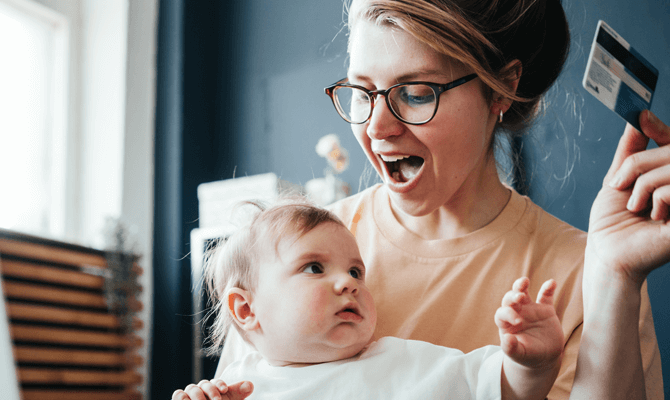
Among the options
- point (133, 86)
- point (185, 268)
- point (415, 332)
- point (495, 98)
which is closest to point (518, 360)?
point (415, 332)

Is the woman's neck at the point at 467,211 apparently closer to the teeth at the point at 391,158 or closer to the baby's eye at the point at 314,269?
the teeth at the point at 391,158

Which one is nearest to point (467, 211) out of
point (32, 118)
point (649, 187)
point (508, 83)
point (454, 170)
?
point (454, 170)

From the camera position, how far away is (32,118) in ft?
10.7

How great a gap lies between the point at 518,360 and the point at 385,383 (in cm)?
26

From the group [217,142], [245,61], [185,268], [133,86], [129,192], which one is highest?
[245,61]

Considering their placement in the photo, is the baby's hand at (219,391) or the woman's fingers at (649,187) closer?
the woman's fingers at (649,187)

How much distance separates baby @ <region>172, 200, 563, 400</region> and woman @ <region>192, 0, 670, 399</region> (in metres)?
0.15

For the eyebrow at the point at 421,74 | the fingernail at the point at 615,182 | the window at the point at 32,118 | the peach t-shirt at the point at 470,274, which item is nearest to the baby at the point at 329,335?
the peach t-shirt at the point at 470,274

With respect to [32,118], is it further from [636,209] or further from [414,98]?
[636,209]

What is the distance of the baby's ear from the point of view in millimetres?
1142

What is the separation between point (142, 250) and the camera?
3383 millimetres

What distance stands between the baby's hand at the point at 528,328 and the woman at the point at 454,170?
29 cm

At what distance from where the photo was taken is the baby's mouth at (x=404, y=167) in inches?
47.3

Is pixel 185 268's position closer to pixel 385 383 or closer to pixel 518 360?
pixel 385 383
